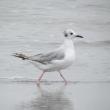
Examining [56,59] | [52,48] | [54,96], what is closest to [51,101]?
[54,96]

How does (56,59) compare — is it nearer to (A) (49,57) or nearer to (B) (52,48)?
(A) (49,57)

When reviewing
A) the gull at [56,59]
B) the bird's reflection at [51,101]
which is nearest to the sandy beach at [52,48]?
the bird's reflection at [51,101]

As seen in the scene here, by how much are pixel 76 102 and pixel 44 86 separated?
59.8 inches

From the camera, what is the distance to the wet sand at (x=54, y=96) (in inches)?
367

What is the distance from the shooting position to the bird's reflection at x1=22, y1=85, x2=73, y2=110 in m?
9.20

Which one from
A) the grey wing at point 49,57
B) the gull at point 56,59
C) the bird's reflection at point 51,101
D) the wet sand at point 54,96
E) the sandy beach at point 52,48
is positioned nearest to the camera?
the bird's reflection at point 51,101

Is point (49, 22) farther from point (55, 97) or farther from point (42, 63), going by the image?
point (55, 97)

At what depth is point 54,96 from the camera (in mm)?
10062

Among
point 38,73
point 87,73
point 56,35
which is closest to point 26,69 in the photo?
point 38,73

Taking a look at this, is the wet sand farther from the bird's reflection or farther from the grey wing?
the grey wing

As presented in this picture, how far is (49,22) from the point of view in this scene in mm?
18047

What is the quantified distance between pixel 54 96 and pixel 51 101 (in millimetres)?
419

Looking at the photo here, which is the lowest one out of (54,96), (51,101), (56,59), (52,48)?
(52,48)

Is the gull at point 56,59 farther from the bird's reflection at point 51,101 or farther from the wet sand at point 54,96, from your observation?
the bird's reflection at point 51,101
